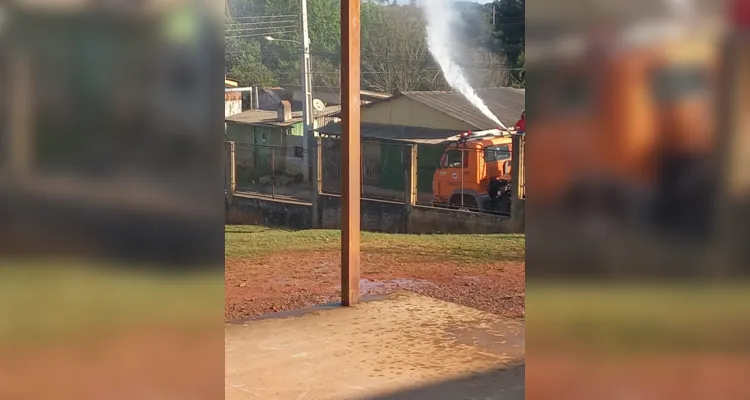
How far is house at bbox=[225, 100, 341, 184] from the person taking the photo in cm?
1975

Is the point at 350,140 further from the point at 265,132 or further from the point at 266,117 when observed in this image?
the point at 266,117

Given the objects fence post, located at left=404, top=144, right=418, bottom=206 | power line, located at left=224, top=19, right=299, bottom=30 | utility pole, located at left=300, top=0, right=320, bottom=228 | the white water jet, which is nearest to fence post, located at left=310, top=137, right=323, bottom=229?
utility pole, located at left=300, top=0, right=320, bottom=228

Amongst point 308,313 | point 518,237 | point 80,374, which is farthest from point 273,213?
point 80,374

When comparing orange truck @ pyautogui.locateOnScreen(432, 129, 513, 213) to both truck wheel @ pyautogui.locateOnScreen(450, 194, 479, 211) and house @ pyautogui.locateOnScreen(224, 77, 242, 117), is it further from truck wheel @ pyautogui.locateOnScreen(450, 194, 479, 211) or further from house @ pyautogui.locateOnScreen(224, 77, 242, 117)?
house @ pyautogui.locateOnScreen(224, 77, 242, 117)

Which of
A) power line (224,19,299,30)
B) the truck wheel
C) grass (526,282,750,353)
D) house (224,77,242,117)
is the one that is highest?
power line (224,19,299,30)

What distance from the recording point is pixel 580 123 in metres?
2.07

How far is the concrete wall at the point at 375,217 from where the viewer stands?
45.2ft

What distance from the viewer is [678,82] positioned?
2.03m

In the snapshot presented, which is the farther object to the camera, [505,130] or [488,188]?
[505,130]

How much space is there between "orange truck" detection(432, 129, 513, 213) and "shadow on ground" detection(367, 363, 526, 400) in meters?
9.59

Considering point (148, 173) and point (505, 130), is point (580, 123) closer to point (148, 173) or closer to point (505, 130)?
point (148, 173)

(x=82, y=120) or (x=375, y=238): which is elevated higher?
(x=82, y=120)

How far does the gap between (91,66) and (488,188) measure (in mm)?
12686

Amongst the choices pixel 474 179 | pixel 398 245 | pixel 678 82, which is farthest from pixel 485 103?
pixel 678 82
